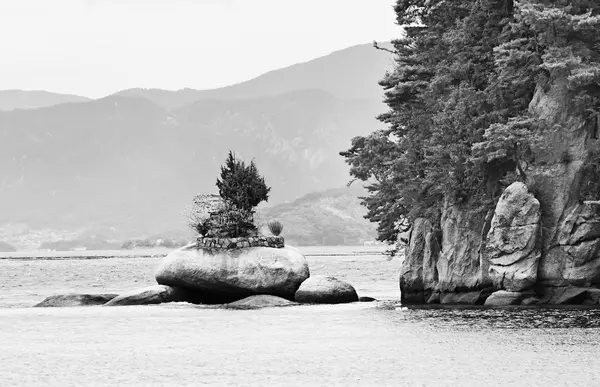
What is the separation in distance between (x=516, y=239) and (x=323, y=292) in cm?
1073

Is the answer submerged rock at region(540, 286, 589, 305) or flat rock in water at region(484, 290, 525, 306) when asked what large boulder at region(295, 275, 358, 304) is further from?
submerged rock at region(540, 286, 589, 305)

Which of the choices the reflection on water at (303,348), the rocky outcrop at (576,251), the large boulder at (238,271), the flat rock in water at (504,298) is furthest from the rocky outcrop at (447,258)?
the large boulder at (238,271)

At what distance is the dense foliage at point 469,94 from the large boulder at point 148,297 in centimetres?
1483

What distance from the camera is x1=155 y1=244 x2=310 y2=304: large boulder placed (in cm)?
5472

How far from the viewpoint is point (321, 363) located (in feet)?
103

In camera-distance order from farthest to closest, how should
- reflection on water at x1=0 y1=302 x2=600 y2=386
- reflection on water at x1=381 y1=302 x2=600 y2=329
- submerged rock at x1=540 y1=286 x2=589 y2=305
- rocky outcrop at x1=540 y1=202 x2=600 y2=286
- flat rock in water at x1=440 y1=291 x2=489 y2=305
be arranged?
flat rock in water at x1=440 y1=291 x2=489 y2=305 → rocky outcrop at x1=540 y1=202 x2=600 y2=286 → submerged rock at x1=540 y1=286 x2=589 y2=305 → reflection on water at x1=381 y1=302 x2=600 y2=329 → reflection on water at x1=0 y1=302 x2=600 y2=386

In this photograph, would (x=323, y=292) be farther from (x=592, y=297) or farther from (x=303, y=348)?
(x=303, y=348)

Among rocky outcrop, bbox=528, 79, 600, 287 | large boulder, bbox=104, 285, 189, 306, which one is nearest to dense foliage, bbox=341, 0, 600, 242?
rocky outcrop, bbox=528, 79, 600, 287

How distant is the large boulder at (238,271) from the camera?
2154 inches

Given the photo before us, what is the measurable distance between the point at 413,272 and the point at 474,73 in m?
11.8

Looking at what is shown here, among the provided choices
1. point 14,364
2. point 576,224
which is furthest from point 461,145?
point 14,364

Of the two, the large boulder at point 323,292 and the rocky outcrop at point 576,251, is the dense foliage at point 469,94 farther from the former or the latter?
the large boulder at point 323,292

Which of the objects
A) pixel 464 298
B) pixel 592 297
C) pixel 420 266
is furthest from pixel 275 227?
pixel 592 297

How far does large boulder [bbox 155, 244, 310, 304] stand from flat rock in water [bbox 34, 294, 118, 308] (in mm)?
3937
